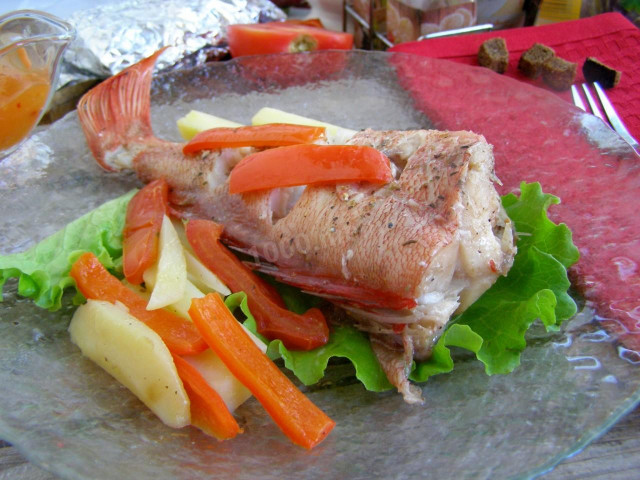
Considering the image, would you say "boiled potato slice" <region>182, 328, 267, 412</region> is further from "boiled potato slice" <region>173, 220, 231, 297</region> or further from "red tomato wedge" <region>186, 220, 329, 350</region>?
"boiled potato slice" <region>173, 220, 231, 297</region>

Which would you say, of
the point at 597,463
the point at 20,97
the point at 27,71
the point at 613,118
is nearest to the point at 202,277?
the point at 597,463

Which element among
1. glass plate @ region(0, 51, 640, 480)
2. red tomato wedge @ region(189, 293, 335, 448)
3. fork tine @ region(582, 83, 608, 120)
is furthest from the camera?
fork tine @ region(582, 83, 608, 120)

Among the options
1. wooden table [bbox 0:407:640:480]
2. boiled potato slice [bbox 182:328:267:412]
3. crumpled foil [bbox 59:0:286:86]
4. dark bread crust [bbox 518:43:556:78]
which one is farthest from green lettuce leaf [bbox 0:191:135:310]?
dark bread crust [bbox 518:43:556:78]

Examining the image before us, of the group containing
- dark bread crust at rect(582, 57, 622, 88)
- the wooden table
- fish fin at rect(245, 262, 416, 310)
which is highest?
dark bread crust at rect(582, 57, 622, 88)

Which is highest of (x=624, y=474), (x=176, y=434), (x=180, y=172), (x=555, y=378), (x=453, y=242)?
(x=453, y=242)

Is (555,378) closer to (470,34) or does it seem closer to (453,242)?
(453,242)

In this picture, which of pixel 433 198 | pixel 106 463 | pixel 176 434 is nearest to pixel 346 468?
pixel 176 434

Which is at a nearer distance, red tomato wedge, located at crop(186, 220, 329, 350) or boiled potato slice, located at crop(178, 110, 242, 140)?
red tomato wedge, located at crop(186, 220, 329, 350)
